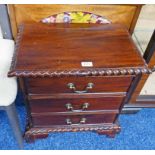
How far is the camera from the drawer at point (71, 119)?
40.3 inches

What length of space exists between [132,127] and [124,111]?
0.34ft

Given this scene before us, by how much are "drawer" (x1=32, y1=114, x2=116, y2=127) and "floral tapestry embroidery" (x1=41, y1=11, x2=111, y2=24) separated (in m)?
0.44

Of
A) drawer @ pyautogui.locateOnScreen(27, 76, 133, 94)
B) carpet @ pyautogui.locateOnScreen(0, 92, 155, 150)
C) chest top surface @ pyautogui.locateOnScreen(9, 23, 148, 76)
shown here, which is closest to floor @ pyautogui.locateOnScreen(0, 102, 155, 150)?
carpet @ pyautogui.locateOnScreen(0, 92, 155, 150)

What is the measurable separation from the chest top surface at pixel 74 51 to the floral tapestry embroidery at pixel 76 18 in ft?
0.10

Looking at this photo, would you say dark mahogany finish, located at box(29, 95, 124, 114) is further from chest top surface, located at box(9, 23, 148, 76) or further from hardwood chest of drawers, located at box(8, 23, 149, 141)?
chest top surface, located at box(9, 23, 148, 76)

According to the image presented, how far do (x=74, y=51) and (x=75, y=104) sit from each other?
260 mm

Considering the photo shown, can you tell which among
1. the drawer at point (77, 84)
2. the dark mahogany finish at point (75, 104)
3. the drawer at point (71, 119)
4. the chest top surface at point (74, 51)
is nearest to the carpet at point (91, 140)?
the drawer at point (71, 119)

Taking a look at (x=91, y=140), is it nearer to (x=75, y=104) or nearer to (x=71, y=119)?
(x=71, y=119)

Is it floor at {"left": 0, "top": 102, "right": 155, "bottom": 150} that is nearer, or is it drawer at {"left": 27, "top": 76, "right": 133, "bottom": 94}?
drawer at {"left": 27, "top": 76, "right": 133, "bottom": 94}

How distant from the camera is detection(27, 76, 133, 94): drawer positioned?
799mm

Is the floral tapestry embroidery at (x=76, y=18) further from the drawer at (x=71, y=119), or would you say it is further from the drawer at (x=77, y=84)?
the drawer at (x=71, y=119)

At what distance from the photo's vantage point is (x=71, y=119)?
1049 millimetres

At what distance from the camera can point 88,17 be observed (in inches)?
36.3
